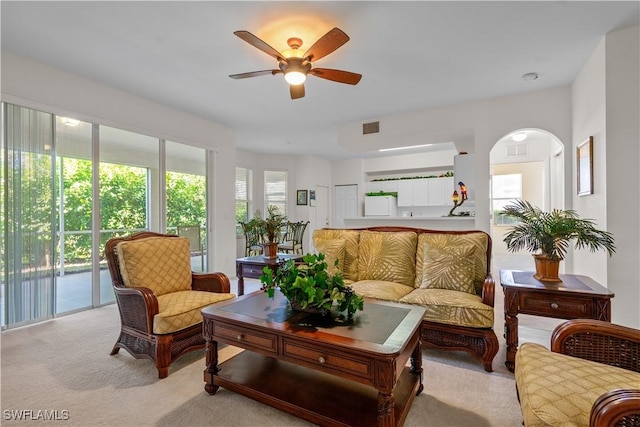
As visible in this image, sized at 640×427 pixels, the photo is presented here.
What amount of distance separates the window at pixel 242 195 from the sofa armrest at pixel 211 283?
14.8 ft

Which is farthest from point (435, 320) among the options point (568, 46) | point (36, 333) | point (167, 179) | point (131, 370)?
point (167, 179)

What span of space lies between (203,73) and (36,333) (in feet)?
10.0

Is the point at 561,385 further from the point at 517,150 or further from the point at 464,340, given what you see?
the point at 517,150

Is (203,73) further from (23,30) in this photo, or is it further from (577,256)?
(577,256)

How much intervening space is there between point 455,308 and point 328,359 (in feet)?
3.93

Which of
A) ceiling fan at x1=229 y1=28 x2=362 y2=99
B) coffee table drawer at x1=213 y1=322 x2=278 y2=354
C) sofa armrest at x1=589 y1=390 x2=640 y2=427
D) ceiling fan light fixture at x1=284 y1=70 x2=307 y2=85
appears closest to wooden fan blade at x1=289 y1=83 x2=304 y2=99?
ceiling fan at x1=229 y1=28 x2=362 y2=99

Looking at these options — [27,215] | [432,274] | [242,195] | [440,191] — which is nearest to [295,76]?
[432,274]

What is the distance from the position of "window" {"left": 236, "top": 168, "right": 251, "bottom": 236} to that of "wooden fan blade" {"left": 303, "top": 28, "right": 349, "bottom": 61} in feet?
17.2

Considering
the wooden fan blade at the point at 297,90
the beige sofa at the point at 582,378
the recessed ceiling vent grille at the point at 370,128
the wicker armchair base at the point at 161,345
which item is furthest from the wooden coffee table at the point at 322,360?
the recessed ceiling vent grille at the point at 370,128

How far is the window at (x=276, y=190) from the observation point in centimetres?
788

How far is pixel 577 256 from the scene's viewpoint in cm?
362

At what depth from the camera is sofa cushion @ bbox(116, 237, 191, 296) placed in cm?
247

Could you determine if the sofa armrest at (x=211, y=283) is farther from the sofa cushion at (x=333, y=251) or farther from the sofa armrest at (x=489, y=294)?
the sofa armrest at (x=489, y=294)

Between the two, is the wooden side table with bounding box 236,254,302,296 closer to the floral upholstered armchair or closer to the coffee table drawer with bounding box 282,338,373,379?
the floral upholstered armchair
